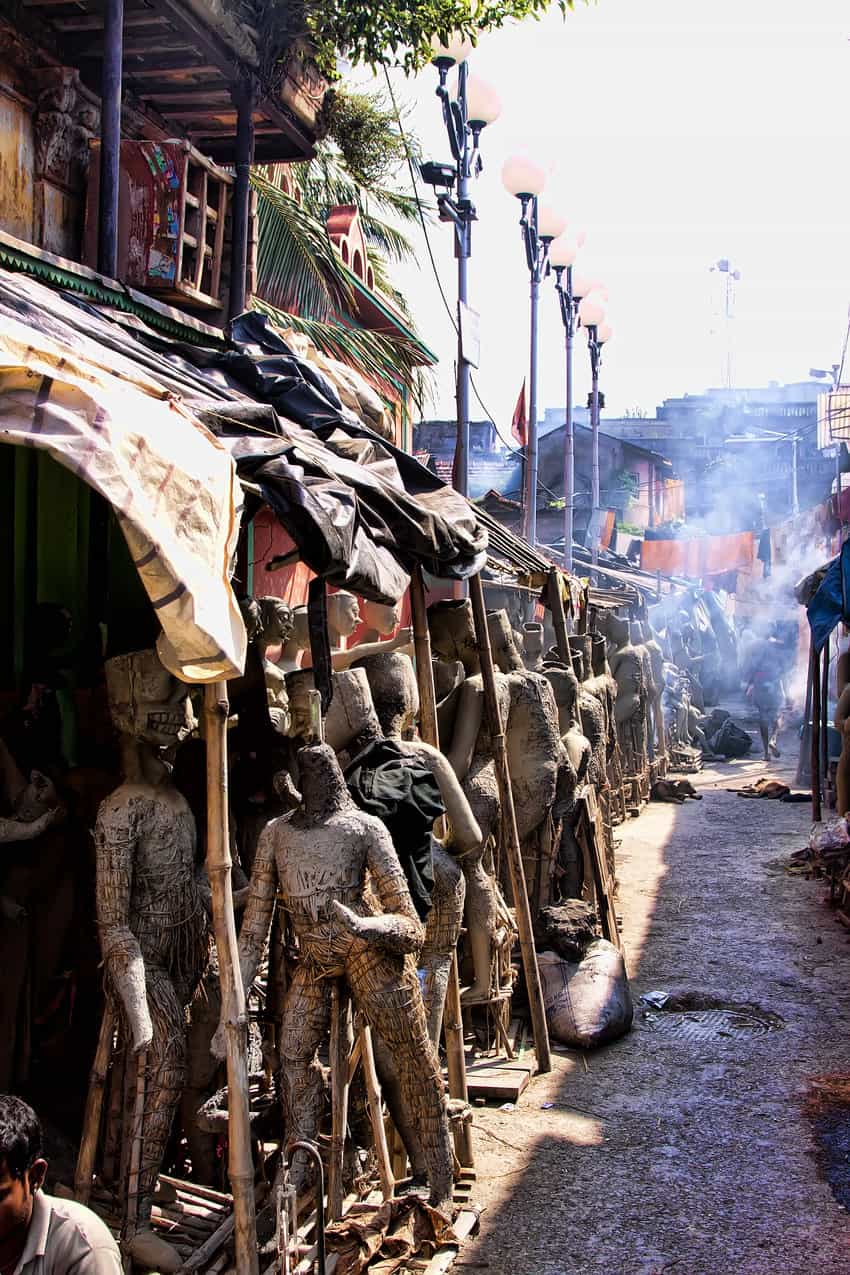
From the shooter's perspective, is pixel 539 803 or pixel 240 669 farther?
pixel 539 803

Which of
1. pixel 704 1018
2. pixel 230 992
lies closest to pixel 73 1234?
pixel 230 992

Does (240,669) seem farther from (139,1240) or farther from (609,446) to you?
(609,446)

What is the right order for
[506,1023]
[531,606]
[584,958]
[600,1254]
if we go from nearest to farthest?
[600,1254] < [506,1023] < [584,958] < [531,606]

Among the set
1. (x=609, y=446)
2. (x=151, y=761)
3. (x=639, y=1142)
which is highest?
(x=609, y=446)

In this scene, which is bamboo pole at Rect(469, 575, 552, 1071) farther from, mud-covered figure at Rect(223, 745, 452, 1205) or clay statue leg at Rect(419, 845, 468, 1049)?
mud-covered figure at Rect(223, 745, 452, 1205)

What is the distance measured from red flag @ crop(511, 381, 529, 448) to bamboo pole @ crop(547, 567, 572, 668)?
6.72 meters

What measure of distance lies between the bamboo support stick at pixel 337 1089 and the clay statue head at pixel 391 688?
1.45 m

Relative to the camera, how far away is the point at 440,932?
5.81 meters

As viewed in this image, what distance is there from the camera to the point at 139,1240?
4137 millimetres

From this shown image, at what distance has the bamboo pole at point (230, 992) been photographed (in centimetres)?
372

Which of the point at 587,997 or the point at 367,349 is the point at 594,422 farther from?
the point at 587,997

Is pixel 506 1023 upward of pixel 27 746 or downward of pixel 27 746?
downward

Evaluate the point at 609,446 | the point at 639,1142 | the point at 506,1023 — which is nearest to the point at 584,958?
the point at 506,1023

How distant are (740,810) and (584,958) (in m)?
9.37
